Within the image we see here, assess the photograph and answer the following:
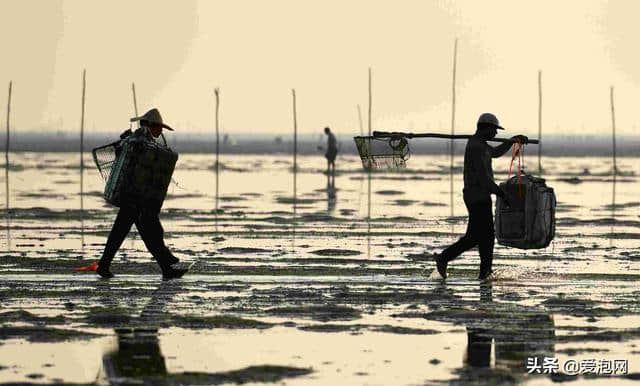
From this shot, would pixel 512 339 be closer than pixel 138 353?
No

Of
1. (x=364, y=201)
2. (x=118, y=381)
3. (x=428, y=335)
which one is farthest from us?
(x=364, y=201)

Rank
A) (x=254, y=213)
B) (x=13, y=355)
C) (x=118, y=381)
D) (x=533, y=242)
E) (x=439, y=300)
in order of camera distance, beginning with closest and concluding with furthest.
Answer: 1. (x=118, y=381)
2. (x=13, y=355)
3. (x=439, y=300)
4. (x=533, y=242)
5. (x=254, y=213)

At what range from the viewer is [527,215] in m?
16.4

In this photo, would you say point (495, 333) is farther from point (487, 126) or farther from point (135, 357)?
point (487, 126)

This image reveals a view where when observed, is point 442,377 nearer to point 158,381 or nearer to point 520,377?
point 520,377

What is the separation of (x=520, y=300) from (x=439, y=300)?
75 cm

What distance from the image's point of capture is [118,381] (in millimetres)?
9727

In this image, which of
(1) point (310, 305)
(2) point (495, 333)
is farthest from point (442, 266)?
(2) point (495, 333)

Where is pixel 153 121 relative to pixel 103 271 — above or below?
above

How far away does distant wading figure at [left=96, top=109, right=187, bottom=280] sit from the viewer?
15852 mm

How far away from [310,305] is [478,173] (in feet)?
9.99

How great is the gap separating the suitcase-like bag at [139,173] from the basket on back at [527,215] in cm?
364

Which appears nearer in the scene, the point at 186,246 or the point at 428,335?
the point at 428,335

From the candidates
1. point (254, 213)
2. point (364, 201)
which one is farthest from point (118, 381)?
point (364, 201)
